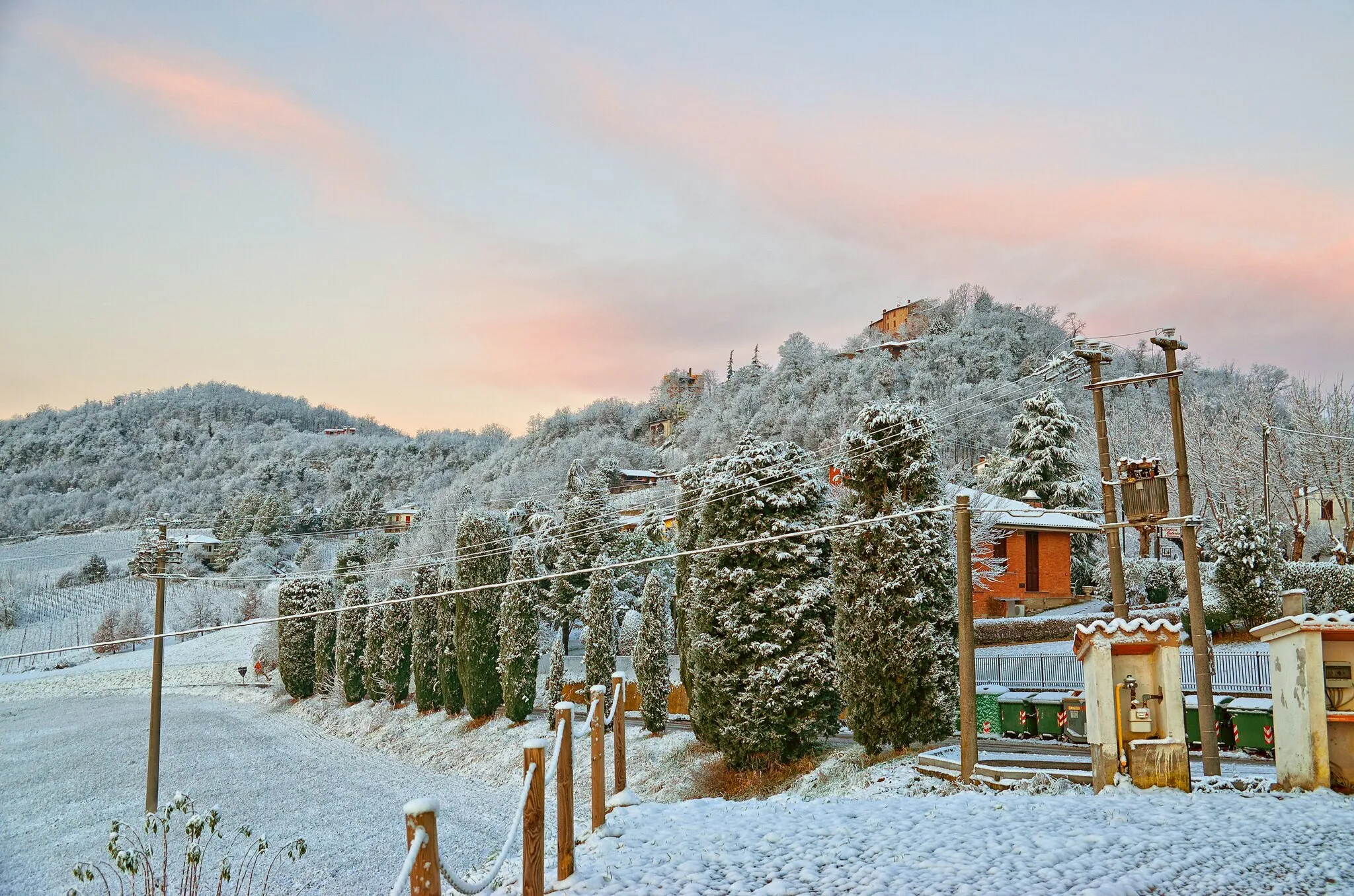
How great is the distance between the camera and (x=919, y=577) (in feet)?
59.4

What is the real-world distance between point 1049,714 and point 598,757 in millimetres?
14283

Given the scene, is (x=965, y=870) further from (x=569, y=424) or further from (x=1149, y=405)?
(x=569, y=424)

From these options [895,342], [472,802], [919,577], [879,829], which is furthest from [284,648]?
[895,342]

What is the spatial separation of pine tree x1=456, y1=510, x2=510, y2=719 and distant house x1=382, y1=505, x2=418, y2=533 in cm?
5293

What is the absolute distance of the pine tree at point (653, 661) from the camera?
959 inches

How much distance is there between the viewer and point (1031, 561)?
117 ft

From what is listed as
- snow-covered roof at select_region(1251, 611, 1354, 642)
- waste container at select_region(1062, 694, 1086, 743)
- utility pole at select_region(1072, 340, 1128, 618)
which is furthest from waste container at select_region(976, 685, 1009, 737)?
snow-covered roof at select_region(1251, 611, 1354, 642)

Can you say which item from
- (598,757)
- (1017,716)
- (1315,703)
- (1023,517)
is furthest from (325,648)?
(1315,703)

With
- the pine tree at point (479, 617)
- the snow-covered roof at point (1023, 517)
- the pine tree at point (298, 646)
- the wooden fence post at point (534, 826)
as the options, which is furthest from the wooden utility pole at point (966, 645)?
the pine tree at point (298, 646)

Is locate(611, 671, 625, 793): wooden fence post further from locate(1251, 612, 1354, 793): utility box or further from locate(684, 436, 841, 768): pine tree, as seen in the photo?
locate(684, 436, 841, 768): pine tree

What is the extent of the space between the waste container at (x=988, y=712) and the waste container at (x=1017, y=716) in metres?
0.36

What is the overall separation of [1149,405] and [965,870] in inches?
2364

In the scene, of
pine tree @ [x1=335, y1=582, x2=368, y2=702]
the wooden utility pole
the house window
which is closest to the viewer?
the wooden utility pole

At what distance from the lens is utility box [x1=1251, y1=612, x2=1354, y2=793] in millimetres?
10172
